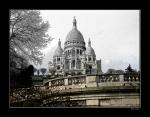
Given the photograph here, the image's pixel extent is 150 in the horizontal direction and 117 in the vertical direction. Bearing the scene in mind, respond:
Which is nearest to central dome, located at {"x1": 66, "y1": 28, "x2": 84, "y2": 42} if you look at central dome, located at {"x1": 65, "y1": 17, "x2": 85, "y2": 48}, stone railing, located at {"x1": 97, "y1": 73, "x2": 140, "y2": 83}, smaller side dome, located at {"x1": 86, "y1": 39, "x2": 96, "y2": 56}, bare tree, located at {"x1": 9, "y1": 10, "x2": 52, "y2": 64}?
central dome, located at {"x1": 65, "y1": 17, "x2": 85, "y2": 48}

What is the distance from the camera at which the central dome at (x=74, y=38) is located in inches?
222

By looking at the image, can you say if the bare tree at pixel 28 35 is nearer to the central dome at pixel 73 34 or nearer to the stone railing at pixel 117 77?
the central dome at pixel 73 34

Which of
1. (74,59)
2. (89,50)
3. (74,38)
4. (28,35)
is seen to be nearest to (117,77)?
(89,50)

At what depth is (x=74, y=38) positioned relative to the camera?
18.2 feet

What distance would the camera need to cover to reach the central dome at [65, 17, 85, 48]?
5626mm

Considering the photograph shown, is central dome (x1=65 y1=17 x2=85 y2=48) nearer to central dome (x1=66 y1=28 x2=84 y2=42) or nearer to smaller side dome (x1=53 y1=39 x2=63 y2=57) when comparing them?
central dome (x1=66 y1=28 x2=84 y2=42)

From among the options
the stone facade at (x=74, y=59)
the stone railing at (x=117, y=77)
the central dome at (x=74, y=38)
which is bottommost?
the stone railing at (x=117, y=77)

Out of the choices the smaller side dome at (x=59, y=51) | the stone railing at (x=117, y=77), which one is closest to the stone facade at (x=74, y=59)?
the smaller side dome at (x=59, y=51)

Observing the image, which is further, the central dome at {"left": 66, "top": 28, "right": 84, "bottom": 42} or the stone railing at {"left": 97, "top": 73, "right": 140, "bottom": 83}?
the stone railing at {"left": 97, "top": 73, "right": 140, "bottom": 83}
